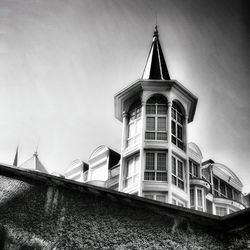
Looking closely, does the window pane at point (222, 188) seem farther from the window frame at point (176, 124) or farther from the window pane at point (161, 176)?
the window pane at point (161, 176)

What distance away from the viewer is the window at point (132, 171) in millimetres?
19703

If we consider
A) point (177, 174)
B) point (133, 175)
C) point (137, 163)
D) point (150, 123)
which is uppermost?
point (150, 123)

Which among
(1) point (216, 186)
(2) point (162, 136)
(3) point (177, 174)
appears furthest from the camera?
(1) point (216, 186)

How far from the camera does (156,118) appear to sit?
21125 millimetres

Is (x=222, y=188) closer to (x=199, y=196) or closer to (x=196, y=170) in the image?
(x=196, y=170)

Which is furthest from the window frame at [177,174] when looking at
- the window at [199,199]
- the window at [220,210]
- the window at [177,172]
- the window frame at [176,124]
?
the window at [220,210]

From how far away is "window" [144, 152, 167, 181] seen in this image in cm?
1936

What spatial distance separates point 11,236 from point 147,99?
56.0 feet

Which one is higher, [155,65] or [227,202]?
[155,65]

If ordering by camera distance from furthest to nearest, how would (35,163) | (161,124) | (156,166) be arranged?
1. (35,163)
2. (161,124)
3. (156,166)

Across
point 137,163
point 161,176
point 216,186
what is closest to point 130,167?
point 137,163

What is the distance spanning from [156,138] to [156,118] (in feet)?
3.88

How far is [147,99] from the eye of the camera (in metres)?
21.6

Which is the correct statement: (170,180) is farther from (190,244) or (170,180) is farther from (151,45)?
(190,244)
